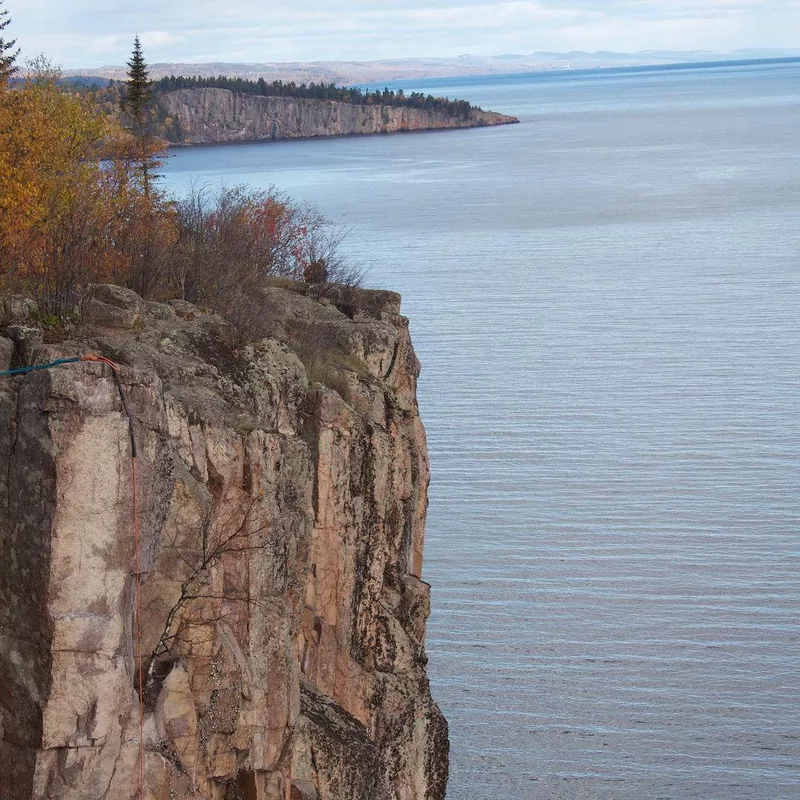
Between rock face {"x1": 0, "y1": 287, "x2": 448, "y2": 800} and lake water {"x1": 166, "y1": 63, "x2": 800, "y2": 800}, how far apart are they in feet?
22.7

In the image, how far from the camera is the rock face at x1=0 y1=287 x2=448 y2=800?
13.5m

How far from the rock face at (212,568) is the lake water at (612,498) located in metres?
6.92

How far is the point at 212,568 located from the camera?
1633cm

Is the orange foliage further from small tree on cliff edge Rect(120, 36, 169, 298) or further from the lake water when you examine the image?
the lake water

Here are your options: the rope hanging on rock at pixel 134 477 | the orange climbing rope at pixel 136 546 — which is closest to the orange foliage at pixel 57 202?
the rope hanging on rock at pixel 134 477

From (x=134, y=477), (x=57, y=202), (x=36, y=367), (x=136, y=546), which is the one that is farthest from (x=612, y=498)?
(x=36, y=367)

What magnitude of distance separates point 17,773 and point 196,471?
4.01 m

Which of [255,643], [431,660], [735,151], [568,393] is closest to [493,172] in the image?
[735,151]

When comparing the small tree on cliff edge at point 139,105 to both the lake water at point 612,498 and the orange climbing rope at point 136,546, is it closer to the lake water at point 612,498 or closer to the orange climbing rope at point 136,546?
the lake water at point 612,498

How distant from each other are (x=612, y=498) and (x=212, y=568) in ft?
90.1

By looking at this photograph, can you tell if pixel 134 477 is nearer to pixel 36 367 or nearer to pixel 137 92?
pixel 36 367

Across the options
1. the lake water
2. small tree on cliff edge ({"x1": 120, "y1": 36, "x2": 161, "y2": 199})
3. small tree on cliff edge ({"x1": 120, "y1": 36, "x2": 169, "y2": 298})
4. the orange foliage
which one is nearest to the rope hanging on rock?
the orange foliage

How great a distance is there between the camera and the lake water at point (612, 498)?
97.7 ft

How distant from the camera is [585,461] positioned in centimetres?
4591
